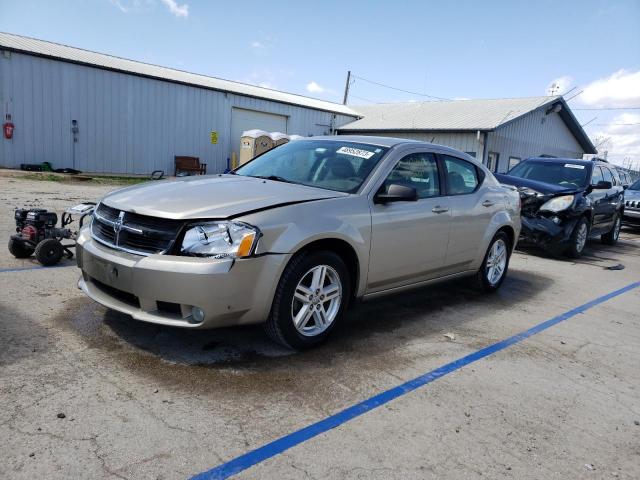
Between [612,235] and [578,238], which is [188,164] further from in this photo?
[578,238]

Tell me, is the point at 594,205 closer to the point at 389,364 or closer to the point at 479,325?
the point at 479,325

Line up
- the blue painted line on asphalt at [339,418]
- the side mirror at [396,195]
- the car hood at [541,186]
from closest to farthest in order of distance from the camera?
the blue painted line on asphalt at [339,418] < the side mirror at [396,195] < the car hood at [541,186]

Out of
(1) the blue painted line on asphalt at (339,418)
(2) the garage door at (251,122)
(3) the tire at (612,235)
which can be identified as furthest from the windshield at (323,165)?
(2) the garage door at (251,122)

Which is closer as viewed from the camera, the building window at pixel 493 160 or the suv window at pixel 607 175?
the suv window at pixel 607 175

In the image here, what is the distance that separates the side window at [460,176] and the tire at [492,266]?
30.8 inches

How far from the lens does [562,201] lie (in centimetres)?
866

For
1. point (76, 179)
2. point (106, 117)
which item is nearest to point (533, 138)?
point (106, 117)

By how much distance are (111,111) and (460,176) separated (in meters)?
18.0

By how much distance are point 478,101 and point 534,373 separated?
27.5m

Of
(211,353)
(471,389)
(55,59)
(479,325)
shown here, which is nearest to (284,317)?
(211,353)

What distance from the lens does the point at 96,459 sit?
2.29m

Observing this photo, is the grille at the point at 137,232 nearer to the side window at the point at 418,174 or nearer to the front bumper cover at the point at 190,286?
the front bumper cover at the point at 190,286

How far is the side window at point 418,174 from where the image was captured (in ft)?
14.4

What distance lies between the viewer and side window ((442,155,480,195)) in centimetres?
506
